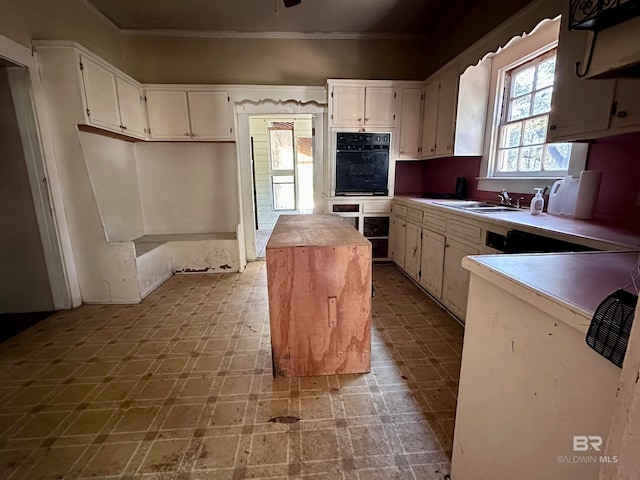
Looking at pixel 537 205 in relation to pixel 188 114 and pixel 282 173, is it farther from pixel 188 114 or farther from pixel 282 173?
pixel 282 173

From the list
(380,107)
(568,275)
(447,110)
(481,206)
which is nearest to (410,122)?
(380,107)

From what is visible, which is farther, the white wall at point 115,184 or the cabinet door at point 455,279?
the white wall at point 115,184

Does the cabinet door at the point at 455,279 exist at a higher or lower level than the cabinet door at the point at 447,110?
lower

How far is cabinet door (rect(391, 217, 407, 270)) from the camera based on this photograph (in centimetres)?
358

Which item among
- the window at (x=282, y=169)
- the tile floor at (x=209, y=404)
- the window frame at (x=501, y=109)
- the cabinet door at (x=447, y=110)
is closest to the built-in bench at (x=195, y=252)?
the tile floor at (x=209, y=404)

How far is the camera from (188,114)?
365 centimetres

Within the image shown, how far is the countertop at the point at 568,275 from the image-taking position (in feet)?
2.09

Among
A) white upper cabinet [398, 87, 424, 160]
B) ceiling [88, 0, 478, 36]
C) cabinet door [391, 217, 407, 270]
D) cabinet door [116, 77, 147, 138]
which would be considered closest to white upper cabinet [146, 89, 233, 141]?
cabinet door [116, 77, 147, 138]

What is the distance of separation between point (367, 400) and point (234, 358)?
945mm

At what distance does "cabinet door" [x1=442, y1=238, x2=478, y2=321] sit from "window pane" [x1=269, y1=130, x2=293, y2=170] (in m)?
5.01

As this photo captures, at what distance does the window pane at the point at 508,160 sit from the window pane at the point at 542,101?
348 millimetres

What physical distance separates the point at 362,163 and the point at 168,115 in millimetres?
2460

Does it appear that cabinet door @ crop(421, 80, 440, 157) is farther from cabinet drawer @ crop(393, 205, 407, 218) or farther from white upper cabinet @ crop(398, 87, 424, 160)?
cabinet drawer @ crop(393, 205, 407, 218)

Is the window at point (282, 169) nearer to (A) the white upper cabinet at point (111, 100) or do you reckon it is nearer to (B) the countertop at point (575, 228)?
(A) the white upper cabinet at point (111, 100)
